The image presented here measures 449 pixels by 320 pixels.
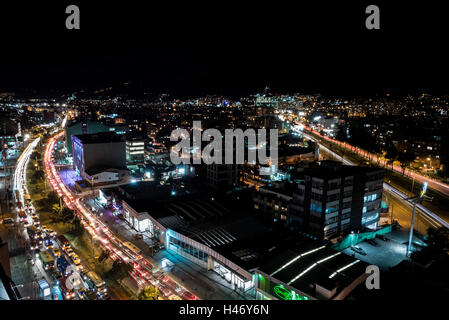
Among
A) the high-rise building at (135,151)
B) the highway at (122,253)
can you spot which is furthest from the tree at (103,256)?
the high-rise building at (135,151)

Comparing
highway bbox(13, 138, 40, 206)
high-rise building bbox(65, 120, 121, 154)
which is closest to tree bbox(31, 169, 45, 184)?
highway bbox(13, 138, 40, 206)

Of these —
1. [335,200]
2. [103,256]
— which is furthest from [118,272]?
[335,200]

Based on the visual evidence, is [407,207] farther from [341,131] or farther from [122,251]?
[341,131]

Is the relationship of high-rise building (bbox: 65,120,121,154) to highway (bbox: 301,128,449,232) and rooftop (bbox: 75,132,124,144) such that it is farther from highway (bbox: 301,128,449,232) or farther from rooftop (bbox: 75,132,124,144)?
highway (bbox: 301,128,449,232)

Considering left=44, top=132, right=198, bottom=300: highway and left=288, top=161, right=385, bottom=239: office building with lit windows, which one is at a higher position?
left=288, top=161, right=385, bottom=239: office building with lit windows

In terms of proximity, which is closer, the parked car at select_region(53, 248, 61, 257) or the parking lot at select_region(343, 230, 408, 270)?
the parked car at select_region(53, 248, 61, 257)

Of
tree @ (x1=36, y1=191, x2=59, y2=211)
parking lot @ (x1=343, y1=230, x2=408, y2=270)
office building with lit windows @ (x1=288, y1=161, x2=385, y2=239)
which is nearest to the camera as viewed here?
parking lot @ (x1=343, y1=230, x2=408, y2=270)
